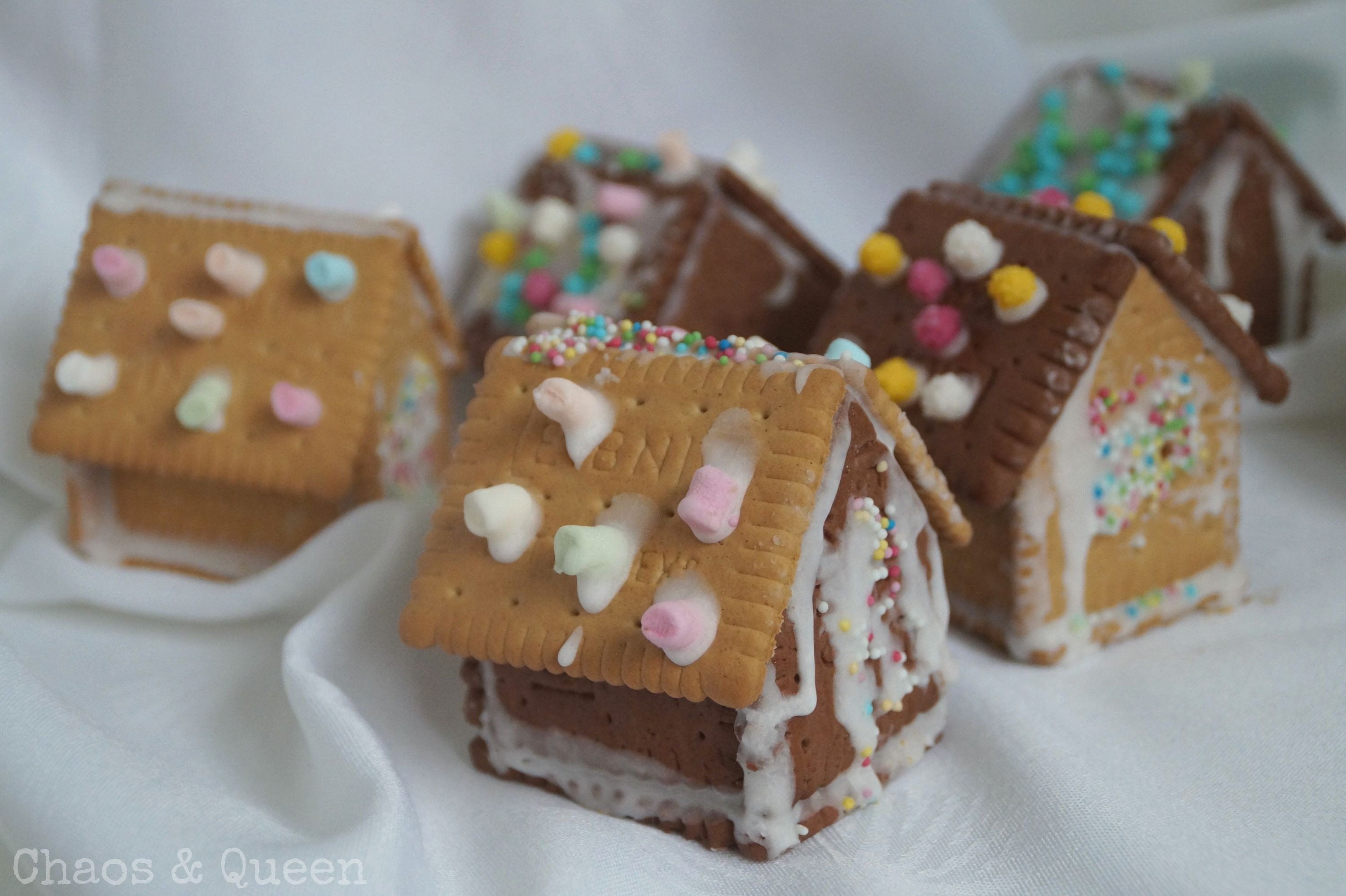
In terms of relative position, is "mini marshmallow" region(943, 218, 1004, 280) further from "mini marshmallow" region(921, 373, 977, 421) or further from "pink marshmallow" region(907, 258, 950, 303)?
"mini marshmallow" region(921, 373, 977, 421)

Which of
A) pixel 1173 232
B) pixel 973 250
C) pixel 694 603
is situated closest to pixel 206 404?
pixel 694 603

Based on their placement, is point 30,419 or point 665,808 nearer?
point 665,808

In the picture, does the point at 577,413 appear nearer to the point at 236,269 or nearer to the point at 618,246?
the point at 236,269

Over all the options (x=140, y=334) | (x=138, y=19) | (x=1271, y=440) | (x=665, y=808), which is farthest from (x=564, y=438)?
(x=1271, y=440)

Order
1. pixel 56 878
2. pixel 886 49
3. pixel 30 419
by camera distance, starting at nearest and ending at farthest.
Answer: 1. pixel 56 878
2. pixel 30 419
3. pixel 886 49

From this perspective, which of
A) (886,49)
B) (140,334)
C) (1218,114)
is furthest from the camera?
(886,49)

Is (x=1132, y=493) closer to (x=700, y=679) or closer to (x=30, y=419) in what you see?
(x=700, y=679)

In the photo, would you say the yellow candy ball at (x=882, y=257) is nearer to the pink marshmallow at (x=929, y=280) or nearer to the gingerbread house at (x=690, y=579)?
the pink marshmallow at (x=929, y=280)
